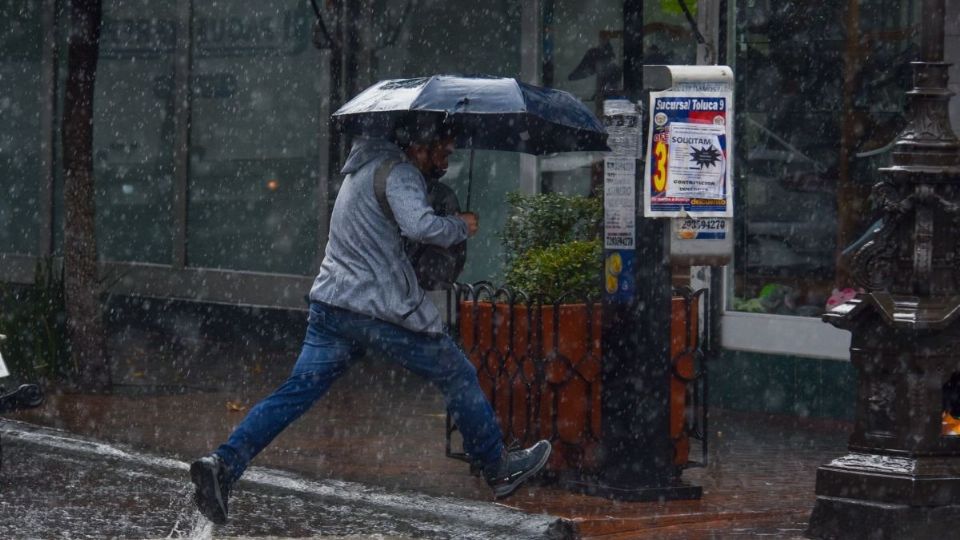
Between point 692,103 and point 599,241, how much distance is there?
96 cm

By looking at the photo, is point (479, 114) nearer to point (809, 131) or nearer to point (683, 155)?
point (683, 155)

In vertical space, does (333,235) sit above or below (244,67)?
below

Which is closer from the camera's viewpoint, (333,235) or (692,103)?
(333,235)

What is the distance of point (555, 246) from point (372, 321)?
1698 millimetres

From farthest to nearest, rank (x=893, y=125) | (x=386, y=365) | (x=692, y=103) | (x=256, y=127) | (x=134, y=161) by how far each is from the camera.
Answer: (x=134, y=161), (x=256, y=127), (x=386, y=365), (x=893, y=125), (x=692, y=103)

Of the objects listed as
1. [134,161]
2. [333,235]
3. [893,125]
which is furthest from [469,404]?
[134,161]

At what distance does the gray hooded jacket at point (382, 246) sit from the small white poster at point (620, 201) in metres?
1.07

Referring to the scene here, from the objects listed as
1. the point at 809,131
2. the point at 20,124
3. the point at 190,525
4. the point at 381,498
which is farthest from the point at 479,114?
the point at 20,124

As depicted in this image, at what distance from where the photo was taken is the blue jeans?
291 inches

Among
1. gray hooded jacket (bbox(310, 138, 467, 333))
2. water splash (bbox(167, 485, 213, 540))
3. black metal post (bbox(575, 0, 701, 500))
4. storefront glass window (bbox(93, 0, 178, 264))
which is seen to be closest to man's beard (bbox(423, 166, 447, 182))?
gray hooded jacket (bbox(310, 138, 467, 333))

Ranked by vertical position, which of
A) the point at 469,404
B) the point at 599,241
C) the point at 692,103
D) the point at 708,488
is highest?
the point at 692,103

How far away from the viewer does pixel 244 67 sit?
51.2 feet

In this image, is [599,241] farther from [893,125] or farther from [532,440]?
[893,125]

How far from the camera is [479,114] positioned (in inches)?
301
